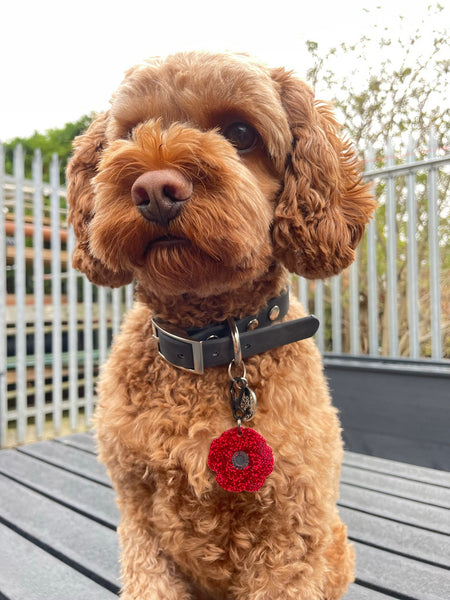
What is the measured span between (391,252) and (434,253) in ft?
1.03

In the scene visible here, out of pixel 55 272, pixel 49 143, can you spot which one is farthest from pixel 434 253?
pixel 49 143

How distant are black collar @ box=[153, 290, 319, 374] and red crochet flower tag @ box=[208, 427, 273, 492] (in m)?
0.17

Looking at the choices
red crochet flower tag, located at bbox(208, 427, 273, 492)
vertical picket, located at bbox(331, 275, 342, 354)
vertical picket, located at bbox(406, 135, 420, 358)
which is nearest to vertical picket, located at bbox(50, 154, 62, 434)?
vertical picket, located at bbox(331, 275, 342, 354)

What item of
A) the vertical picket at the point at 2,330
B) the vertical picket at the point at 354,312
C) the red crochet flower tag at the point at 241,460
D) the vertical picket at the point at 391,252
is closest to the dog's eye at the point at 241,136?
the red crochet flower tag at the point at 241,460

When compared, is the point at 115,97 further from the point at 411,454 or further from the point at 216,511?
the point at 411,454

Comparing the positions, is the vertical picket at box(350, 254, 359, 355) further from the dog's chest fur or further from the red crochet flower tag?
the red crochet flower tag

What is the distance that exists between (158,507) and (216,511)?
13 cm

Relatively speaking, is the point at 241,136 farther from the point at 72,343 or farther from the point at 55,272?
the point at 72,343

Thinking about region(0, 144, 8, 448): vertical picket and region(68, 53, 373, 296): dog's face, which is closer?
region(68, 53, 373, 296): dog's face

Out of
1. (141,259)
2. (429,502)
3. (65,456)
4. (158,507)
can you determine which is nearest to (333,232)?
(141,259)

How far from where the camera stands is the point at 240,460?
3.12 feet

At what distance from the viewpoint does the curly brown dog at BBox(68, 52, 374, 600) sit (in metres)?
0.93

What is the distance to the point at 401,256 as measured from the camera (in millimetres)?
3451

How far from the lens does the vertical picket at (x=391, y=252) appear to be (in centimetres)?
307
